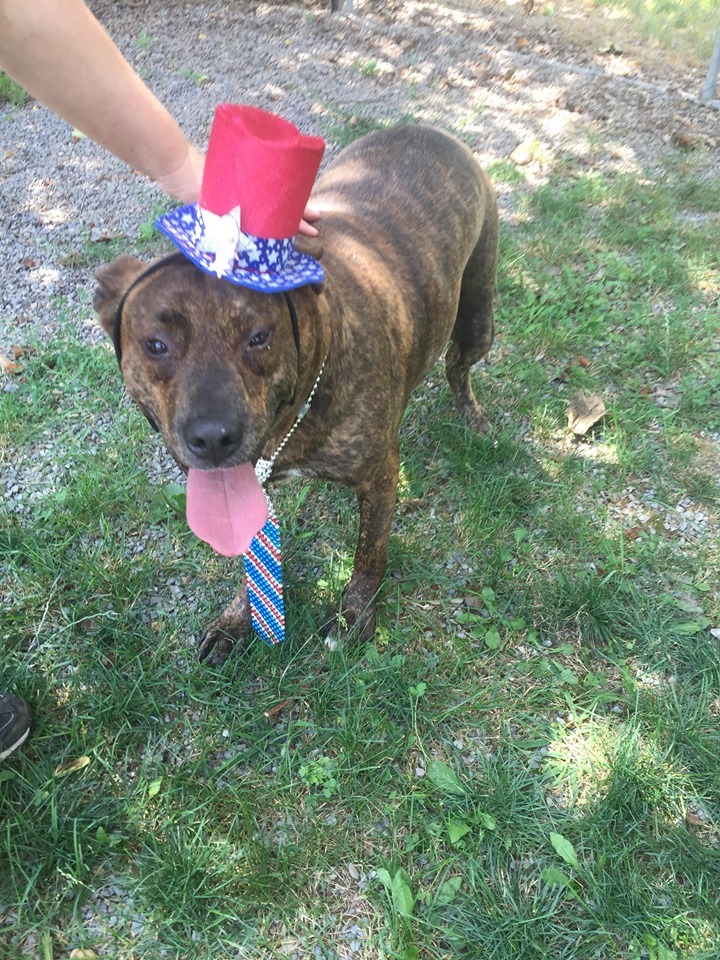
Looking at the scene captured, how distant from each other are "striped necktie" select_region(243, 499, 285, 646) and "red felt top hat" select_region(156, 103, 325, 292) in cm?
107

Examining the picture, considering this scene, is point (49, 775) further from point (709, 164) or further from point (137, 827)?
point (709, 164)

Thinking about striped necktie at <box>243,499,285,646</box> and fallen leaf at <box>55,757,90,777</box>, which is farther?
striped necktie at <box>243,499,285,646</box>

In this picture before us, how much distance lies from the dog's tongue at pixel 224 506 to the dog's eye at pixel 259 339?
385mm

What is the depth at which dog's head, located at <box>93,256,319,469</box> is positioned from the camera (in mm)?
1797

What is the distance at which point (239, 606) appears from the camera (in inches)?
111

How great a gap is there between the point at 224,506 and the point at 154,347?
51cm

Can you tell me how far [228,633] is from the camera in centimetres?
280

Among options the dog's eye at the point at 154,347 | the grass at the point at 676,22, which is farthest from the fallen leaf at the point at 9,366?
the grass at the point at 676,22

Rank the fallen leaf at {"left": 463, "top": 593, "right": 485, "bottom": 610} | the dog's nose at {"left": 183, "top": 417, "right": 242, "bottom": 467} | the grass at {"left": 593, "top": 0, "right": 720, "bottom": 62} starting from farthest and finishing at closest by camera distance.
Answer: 1. the grass at {"left": 593, "top": 0, "right": 720, "bottom": 62}
2. the fallen leaf at {"left": 463, "top": 593, "right": 485, "bottom": 610}
3. the dog's nose at {"left": 183, "top": 417, "right": 242, "bottom": 467}

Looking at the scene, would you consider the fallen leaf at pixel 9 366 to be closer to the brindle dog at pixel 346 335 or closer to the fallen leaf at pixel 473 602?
the brindle dog at pixel 346 335

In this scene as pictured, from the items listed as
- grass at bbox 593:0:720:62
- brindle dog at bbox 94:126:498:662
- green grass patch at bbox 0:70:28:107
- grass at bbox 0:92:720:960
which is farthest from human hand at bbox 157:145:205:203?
grass at bbox 593:0:720:62

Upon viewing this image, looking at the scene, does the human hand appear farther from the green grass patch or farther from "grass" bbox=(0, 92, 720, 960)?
the green grass patch

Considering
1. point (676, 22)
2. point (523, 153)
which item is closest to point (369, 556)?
point (523, 153)

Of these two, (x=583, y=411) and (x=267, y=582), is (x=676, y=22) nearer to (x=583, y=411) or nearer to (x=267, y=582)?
(x=583, y=411)
